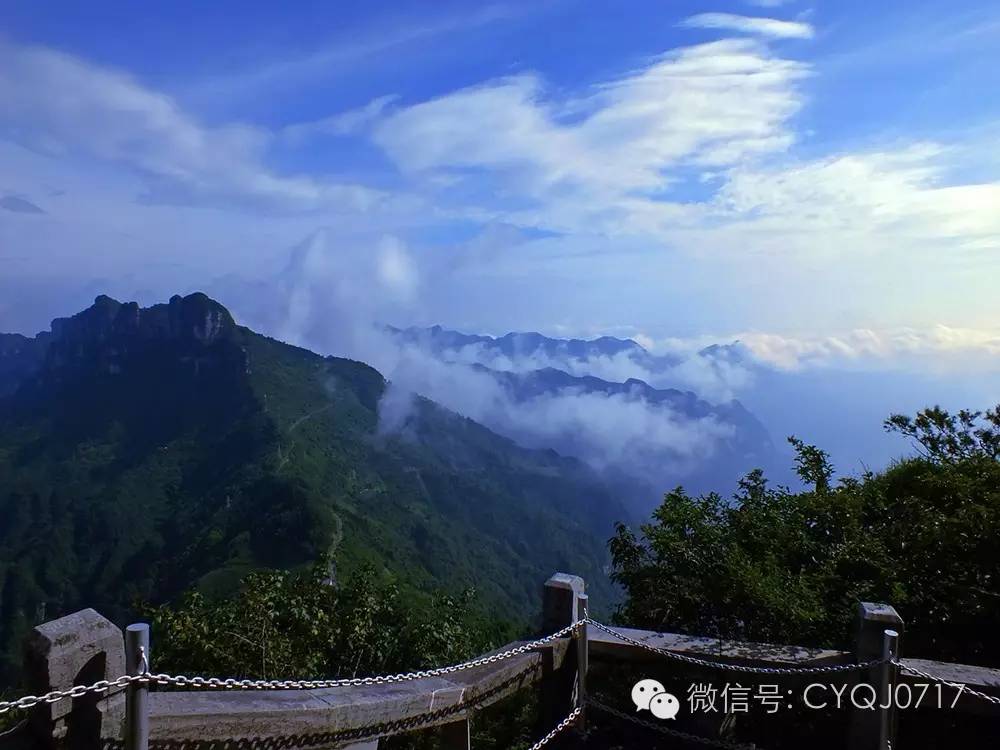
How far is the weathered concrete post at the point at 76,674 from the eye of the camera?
102 inches

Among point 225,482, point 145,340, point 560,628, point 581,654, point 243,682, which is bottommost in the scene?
point 225,482

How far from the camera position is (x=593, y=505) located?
605 feet

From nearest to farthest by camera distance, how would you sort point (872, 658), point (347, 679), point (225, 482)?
point (347, 679)
point (872, 658)
point (225, 482)

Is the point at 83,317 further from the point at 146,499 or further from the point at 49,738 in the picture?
the point at 49,738

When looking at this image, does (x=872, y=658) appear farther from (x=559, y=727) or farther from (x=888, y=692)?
(x=559, y=727)

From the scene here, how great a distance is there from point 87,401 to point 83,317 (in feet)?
77.0

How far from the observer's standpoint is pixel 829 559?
22.7ft

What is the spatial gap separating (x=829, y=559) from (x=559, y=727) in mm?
3688

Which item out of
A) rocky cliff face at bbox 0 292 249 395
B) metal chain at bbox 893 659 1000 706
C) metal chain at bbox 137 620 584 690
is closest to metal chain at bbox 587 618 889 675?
metal chain at bbox 893 659 1000 706

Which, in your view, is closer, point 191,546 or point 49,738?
point 49,738

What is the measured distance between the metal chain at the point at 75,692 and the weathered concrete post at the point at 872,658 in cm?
412

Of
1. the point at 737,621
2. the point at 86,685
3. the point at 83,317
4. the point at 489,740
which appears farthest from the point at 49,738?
the point at 83,317

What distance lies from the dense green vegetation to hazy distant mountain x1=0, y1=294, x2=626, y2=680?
55607 mm

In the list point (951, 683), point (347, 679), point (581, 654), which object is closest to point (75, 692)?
point (347, 679)
